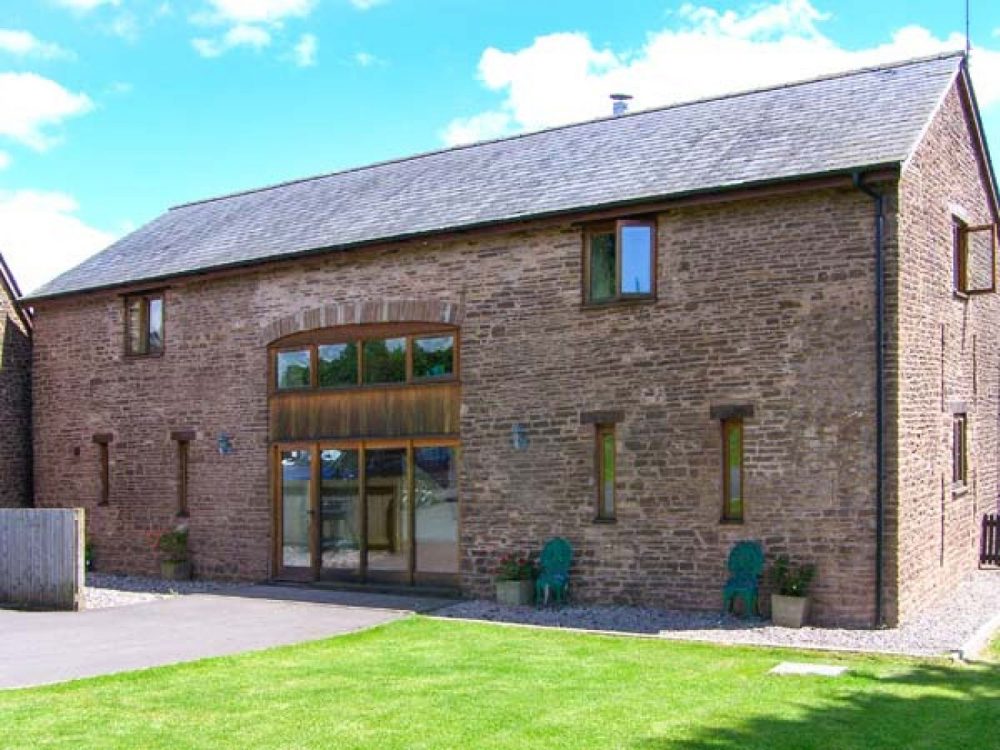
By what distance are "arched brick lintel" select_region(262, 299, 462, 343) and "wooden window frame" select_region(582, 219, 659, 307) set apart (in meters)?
2.14

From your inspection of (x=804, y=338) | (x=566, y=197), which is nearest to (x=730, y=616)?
(x=804, y=338)

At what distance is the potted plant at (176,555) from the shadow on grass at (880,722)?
12380mm

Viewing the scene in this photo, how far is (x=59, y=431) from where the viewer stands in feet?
74.4

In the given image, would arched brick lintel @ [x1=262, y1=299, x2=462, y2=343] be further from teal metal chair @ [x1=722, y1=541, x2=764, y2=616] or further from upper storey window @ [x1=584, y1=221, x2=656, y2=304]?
teal metal chair @ [x1=722, y1=541, x2=764, y2=616]

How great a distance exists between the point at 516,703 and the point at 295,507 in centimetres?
1000

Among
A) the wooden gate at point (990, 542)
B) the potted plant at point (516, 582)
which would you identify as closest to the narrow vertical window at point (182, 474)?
the potted plant at point (516, 582)

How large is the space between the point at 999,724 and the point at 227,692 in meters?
6.52

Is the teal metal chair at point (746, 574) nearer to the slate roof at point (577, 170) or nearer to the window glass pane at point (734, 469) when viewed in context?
the window glass pane at point (734, 469)

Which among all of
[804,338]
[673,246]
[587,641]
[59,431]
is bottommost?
[587,641]

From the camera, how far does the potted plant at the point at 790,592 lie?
1355cm

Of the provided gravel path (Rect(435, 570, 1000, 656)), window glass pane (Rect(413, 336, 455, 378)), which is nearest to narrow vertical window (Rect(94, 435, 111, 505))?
window glass pane (Rect(413, 336, 455, 378))

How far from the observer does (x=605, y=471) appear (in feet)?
51.4

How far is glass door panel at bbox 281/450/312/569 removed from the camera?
18.8 meters

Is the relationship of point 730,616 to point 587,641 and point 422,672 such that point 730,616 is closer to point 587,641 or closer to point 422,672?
point 587,641
